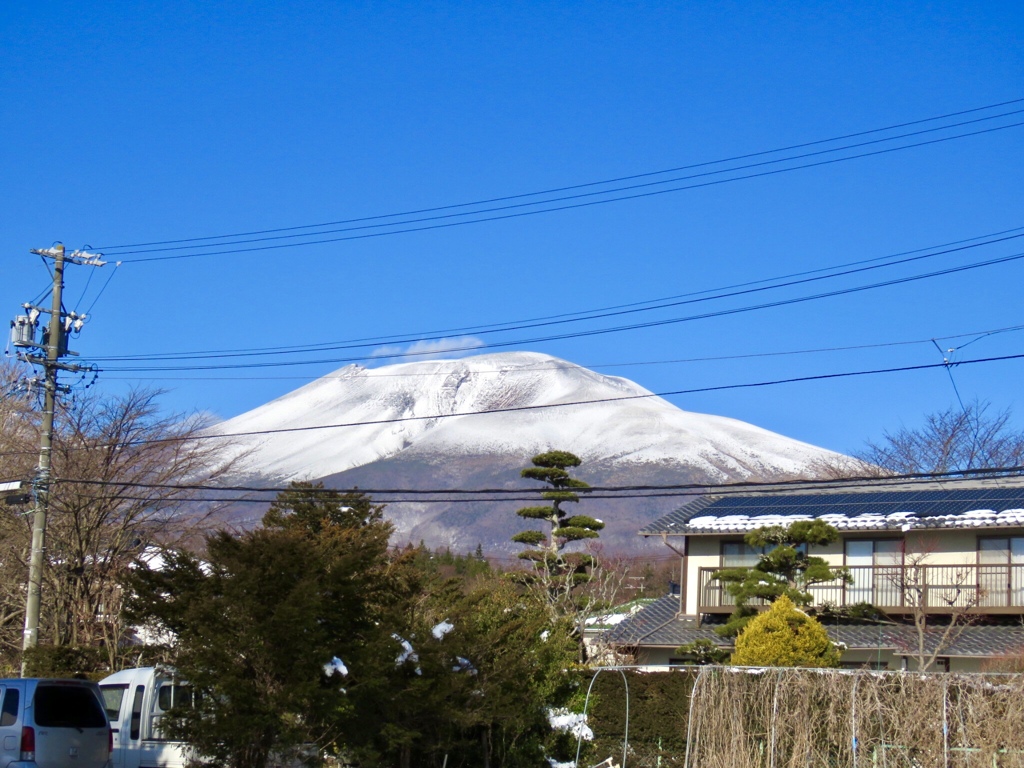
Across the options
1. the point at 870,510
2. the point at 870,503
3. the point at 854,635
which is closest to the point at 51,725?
the point at 854,635

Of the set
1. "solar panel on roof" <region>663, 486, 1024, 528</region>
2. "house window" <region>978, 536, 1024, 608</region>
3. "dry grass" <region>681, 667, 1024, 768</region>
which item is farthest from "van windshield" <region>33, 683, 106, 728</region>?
"solar panel on roof" <region>663, 486, 1024, 528</region>

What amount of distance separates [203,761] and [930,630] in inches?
805

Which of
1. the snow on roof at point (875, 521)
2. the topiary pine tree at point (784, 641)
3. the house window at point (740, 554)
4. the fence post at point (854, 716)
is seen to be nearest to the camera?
the fence post at point (854, 716)

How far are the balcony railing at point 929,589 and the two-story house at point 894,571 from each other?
3 centimetres

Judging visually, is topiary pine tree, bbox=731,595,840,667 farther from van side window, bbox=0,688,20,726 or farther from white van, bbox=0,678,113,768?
van side window, bbox=0,688,20,726

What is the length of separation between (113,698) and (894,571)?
20501mm

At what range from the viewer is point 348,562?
13766 mm

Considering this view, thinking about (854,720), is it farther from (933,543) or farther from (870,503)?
(870,503)

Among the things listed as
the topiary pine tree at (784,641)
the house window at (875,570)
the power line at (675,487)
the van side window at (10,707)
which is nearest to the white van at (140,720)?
the van side window at (10,707)

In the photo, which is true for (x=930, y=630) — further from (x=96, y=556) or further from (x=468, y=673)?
(x=96, y=556)

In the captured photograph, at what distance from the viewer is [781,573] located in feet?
88.4

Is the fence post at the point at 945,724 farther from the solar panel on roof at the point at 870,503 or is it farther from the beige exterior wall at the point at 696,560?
the beige exterior wall at the point at 696,560

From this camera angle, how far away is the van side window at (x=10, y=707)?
46.9 feet

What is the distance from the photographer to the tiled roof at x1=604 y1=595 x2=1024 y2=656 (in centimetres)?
2734
